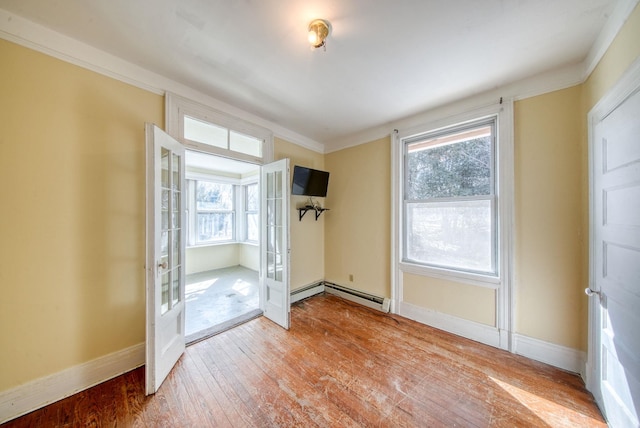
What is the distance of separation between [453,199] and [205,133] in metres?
2.98

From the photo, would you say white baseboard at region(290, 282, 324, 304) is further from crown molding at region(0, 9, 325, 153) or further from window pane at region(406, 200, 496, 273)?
crown molding at region(0, 9, 325, 153)

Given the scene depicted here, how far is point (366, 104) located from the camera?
8.36 ft

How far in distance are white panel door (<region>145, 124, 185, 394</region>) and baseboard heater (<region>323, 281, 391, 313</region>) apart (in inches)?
87.8

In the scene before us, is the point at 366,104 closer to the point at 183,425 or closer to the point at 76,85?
the point at 76,85

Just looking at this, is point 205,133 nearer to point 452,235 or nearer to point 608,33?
point 452,235

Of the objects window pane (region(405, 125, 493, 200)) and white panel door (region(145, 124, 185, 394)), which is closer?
white panel door (region(145, 124, 185, 394))

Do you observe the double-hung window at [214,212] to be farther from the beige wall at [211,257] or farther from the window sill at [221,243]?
the beige wall at [211,257]

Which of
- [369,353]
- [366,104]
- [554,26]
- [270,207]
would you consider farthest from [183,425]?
[554,26]

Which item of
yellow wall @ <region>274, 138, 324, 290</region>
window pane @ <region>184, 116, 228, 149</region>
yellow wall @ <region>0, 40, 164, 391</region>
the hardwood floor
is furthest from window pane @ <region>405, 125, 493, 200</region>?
yellow wall @ <region>0, 40, 164, 391</region>

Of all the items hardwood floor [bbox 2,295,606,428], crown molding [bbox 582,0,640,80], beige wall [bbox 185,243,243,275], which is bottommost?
hardwood floor [bbox 2,295,606,428]

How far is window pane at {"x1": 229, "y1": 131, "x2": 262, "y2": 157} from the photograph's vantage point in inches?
104

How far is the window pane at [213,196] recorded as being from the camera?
16.9ft

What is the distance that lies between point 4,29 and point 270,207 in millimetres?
2333

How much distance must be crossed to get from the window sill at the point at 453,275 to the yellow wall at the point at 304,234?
4.69ft
